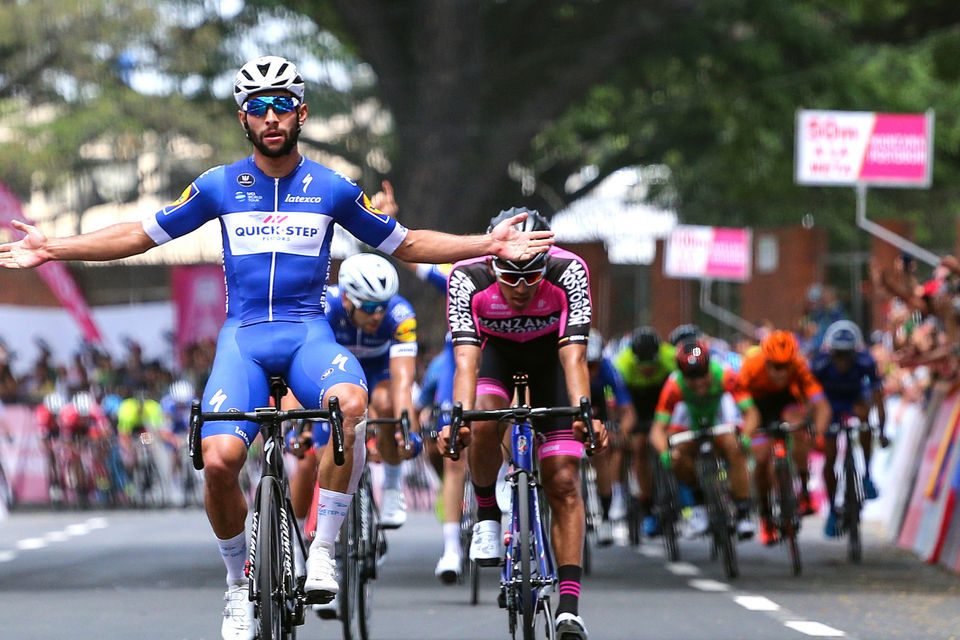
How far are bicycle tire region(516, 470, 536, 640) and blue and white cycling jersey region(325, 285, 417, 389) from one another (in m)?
3.30

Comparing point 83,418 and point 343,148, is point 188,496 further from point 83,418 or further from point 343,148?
point 343,148

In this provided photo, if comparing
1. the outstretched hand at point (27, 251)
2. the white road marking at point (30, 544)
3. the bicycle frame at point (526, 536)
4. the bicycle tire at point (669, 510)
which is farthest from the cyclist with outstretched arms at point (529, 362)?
the white road marking at point (30, 544)

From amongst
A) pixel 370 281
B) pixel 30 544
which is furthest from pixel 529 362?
pixel 30 544

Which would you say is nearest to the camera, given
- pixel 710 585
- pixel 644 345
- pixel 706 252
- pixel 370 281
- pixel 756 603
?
pixel 370 281

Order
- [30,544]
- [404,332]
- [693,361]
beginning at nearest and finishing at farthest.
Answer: [404,332], [693,361], [30,544]

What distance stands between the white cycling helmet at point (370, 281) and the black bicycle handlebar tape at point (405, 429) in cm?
72

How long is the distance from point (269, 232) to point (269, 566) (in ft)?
4.90

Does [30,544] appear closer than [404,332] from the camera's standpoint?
No

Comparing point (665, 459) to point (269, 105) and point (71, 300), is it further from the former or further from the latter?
point (71, 300)

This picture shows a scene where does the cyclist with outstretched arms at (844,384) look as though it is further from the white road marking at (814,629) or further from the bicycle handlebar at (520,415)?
the bicycle handlebar at (520,415)

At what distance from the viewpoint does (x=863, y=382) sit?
17.0 m

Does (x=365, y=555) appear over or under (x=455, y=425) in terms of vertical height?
under

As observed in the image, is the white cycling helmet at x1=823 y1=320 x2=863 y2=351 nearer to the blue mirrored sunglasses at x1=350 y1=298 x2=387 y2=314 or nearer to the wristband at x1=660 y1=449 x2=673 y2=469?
the wristband at x1=660 y1=449 x2=673 y2=469

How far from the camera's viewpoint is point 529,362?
9641mm
